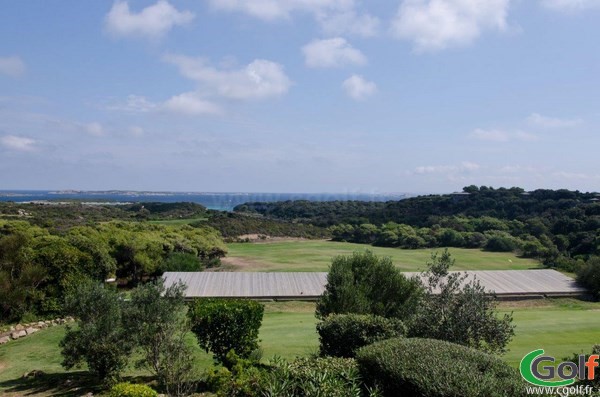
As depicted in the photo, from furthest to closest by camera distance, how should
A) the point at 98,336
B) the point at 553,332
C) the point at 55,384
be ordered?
the point at 553,332 → the point at 55,384 → the point at 98,336

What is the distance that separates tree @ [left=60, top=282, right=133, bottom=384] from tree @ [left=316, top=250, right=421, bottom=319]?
7.04m

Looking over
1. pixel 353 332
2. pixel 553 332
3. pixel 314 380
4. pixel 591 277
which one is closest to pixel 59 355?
pixel 353 332

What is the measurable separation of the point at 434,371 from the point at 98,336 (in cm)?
890

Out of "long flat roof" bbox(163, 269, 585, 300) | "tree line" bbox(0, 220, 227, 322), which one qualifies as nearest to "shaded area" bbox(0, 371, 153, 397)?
"tree line" bbox(0, 220, 227, 322)

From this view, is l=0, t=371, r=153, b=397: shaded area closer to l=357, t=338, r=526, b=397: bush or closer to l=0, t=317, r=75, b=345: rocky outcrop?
l=357, t=338, r=526, b=397: bush

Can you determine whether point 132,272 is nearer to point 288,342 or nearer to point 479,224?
point 288,342

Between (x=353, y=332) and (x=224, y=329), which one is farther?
(x=224, y=329)

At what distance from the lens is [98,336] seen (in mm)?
11430

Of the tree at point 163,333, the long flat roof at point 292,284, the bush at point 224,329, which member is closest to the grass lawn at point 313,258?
the long flat roof at point 292,284

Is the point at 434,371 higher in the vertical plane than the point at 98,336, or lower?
higher

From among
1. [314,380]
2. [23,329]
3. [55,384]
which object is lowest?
[23,329]

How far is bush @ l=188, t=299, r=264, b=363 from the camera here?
1312 centimetres

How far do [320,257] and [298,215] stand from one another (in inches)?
2839

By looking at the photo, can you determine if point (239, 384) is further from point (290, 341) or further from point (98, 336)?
point (290, 341)
